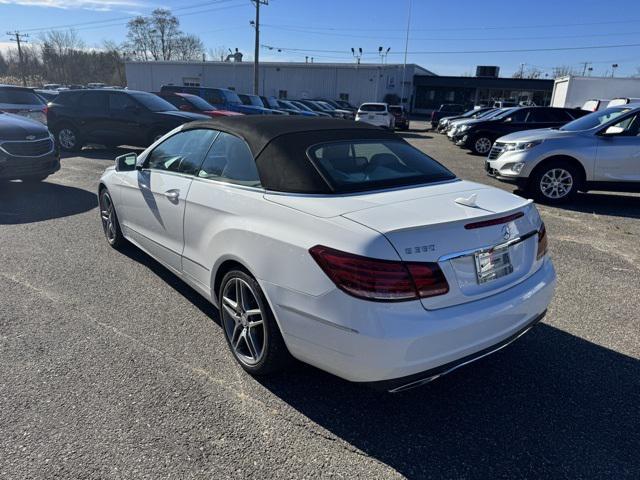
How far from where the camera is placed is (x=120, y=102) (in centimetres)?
1239

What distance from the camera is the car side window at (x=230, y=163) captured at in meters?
3.08

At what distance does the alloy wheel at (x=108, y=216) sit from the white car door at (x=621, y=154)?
24.5ft

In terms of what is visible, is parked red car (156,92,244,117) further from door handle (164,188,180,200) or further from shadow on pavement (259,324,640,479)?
shadow on pavement (259,324,640,479)

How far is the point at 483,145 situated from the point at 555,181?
8.23 metres

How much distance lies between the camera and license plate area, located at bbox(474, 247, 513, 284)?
7.99 feet

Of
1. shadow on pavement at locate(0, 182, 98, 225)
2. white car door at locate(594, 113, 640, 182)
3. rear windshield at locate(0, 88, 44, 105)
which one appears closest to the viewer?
Result: shadow on pavement at locate(0, 182, 98, 225)

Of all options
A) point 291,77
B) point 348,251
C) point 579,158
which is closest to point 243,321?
point 348,251

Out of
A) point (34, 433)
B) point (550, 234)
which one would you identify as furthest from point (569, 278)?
point (34, 433)

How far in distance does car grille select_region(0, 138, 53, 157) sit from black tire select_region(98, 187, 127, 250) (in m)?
3.56

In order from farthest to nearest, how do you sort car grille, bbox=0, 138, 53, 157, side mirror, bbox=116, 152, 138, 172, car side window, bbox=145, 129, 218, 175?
car grille, bbox=0, 138, 53, 157
side mirror, bbox=116, 152, 138, 172
car side window, bbox=145, 129, 218, 175

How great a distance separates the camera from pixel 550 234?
20.5 ft

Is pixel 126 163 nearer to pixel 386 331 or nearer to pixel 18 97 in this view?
pixel 386 331

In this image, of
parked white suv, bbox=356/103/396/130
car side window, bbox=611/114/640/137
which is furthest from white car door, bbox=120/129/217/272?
parked white suv, bbox=356/103/396/130

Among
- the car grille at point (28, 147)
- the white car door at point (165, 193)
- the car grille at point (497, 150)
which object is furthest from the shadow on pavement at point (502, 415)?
the car grille at point (28, 147)
